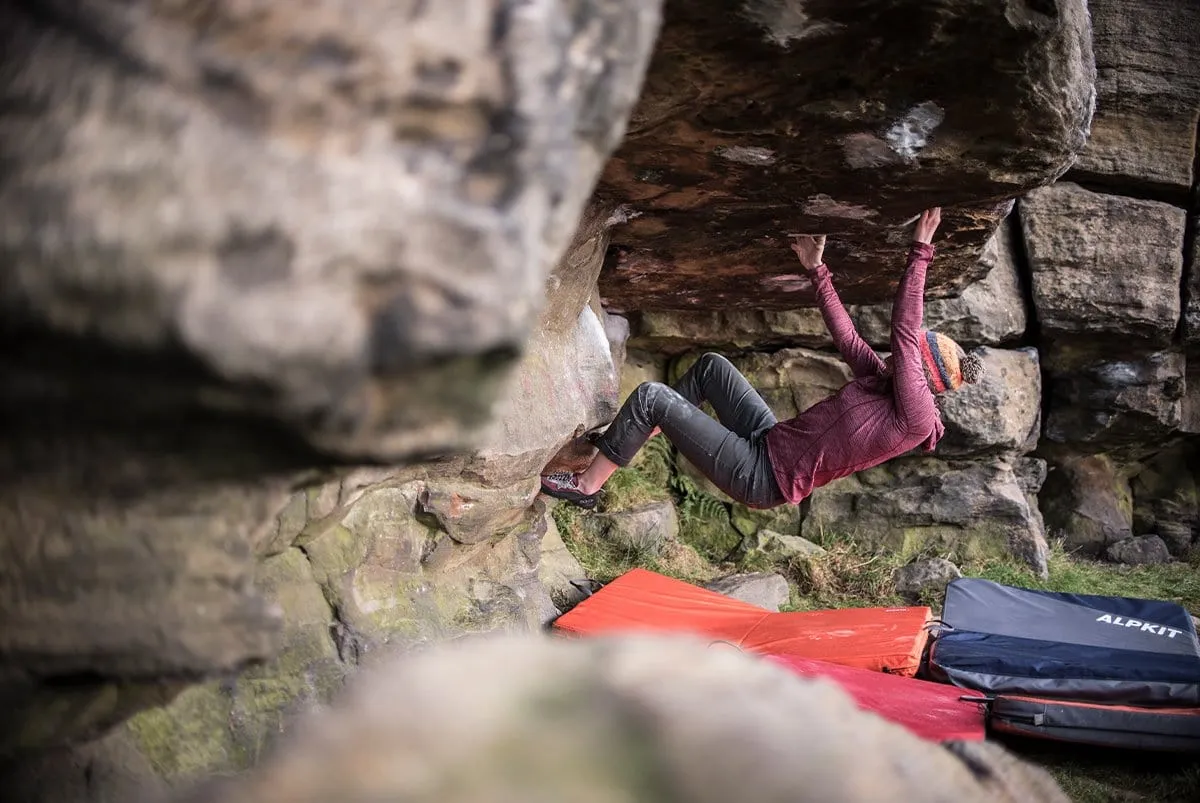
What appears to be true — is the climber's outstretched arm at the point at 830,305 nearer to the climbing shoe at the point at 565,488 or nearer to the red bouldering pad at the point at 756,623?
the red bouldering pad at the point at 756,623

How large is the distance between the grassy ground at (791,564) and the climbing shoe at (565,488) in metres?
0.88

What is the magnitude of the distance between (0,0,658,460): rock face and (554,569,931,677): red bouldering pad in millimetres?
3328

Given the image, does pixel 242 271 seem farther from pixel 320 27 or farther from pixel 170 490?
pixel 170 490

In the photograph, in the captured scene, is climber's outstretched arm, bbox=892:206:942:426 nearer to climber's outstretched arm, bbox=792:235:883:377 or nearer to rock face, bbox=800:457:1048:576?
climber's outstretched arm, bbox=792:235:883:377

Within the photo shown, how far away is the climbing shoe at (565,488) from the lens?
465cm

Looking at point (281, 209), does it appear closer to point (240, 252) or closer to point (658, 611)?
point (240, 252)

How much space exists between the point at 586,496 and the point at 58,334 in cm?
371

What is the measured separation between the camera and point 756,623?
457cm

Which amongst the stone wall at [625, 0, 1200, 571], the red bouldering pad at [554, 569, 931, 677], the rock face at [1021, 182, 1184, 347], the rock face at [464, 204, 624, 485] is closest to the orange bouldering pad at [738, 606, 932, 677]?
the red bouldering pad at [554, 569, 931, 677]

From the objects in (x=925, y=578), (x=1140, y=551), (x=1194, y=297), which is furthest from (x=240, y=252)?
(x=1140, y=551)

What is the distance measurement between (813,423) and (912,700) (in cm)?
143

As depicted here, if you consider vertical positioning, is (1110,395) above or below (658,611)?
above

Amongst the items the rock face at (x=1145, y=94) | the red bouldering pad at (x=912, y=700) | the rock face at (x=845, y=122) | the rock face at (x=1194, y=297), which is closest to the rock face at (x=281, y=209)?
the rock face at (x=845, y=122)

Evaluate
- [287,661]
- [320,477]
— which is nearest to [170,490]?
[320,477]
